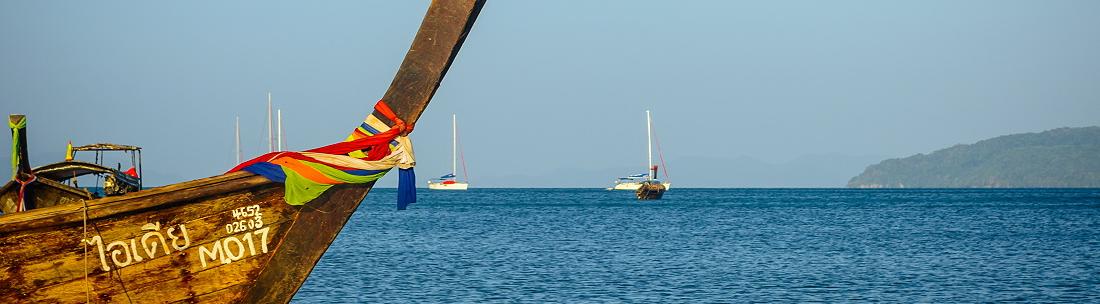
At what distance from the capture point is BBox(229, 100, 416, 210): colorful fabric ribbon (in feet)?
36.9

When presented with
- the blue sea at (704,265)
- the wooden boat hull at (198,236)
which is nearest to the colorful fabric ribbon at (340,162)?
the wooden boat hull at (198,236)

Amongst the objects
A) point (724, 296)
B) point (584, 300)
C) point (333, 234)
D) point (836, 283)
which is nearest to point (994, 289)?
point (836, 283)

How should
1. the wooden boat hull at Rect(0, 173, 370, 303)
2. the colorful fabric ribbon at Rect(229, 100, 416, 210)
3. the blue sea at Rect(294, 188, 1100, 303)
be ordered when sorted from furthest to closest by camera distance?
1. the blue sea at Rect(294, 188, 1100, 303)
2. the colorful fabric ribbon at Rect(229, 100, 416, 210)
3. the wooden boat hull at Rect(0, 173, 370, 303)

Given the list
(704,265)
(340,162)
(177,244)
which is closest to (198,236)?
(177,244)

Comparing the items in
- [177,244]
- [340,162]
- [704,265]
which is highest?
[340,162]

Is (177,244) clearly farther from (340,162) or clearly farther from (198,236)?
(340,162)

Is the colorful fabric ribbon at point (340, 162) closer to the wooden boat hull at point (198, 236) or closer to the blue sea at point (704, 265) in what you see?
the wooden boat hull at point (198, 236)

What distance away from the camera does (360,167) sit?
11.3 m

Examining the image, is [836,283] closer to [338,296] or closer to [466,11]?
[338,296]

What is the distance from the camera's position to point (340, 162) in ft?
37.0

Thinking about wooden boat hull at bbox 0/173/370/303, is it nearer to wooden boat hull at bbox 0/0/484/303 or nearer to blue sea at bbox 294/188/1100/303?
wooden boat hull at bbox 0/0/484/303

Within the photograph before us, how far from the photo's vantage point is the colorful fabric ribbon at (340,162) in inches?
442

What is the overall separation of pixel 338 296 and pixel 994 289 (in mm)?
18119

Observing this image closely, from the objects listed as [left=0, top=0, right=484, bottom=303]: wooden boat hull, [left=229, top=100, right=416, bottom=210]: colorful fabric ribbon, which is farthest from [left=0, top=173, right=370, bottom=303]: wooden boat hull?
[left=229, top=100, right=416, bottom=210]: colorful fabric ribbon
